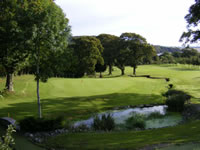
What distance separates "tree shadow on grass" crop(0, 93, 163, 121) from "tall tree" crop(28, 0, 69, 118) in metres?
4.64

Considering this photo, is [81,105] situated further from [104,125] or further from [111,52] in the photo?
[111,52]

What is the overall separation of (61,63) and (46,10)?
3.86 m

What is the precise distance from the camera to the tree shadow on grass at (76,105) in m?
18.6

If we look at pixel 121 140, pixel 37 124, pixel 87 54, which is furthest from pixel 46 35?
pixel 87 54

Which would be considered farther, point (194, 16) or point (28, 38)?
point (194, 16)

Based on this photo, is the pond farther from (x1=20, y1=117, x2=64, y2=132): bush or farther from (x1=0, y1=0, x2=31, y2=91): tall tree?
(x1=0, y1=0, x2=31, y2=91): tall tree

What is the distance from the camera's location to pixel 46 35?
1409 centimetres

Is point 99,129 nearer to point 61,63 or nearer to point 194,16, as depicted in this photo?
point 61,63

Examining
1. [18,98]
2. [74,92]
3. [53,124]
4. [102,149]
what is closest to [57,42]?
[53,124]

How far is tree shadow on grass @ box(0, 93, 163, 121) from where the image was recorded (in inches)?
733

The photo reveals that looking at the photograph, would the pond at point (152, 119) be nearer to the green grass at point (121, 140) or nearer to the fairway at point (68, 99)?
the fairway at point (68, 99)

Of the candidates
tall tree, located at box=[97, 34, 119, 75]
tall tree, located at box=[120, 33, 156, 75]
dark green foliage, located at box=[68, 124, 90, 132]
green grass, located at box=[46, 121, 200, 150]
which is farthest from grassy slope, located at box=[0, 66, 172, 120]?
tall tree, located at box=[97, 34, 119, 75]

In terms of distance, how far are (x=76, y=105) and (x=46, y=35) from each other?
411 inches

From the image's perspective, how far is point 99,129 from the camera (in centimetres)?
1451
